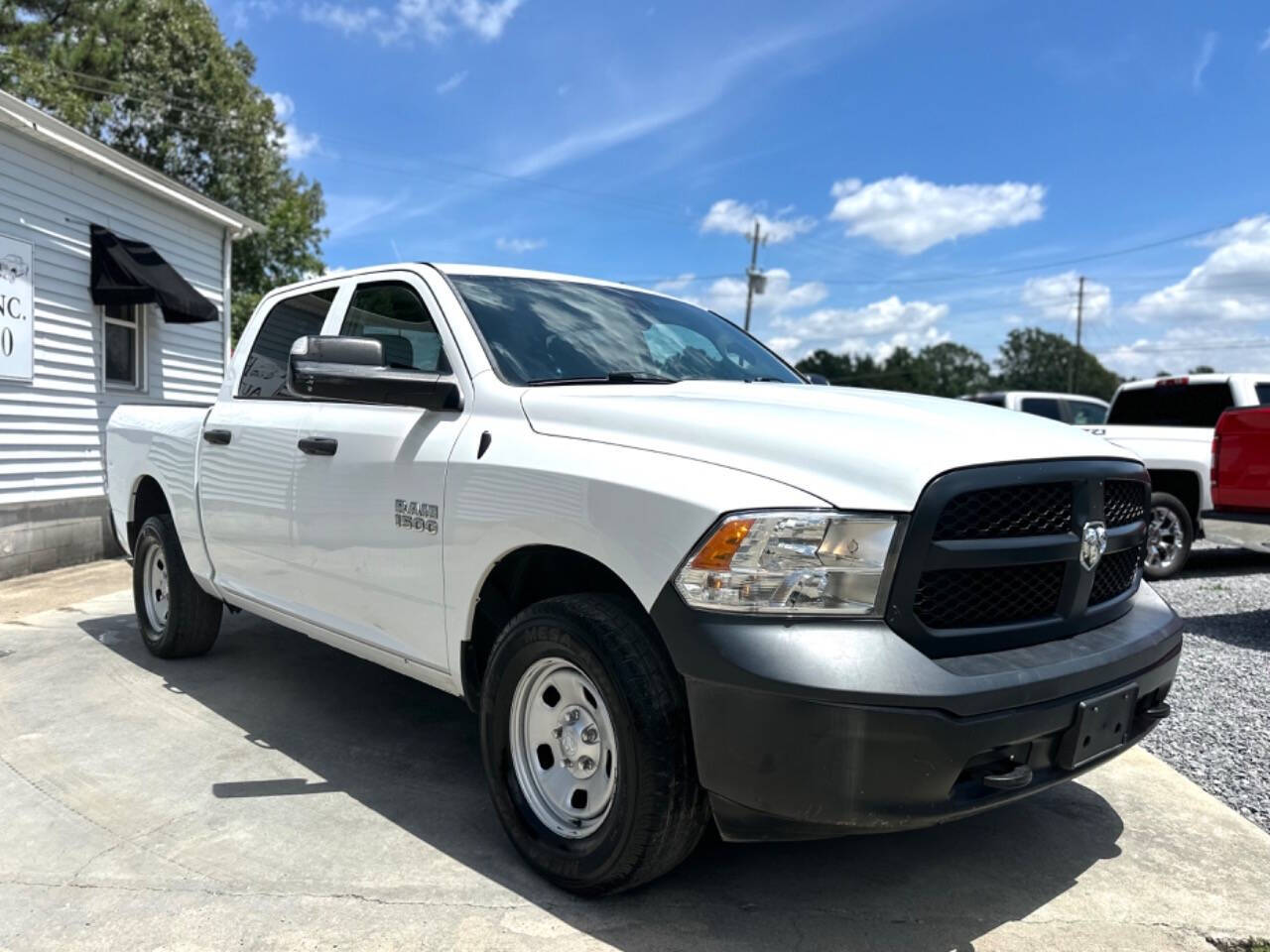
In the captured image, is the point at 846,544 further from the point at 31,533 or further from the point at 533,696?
the point at 31,533

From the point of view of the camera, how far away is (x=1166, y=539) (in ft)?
28.9

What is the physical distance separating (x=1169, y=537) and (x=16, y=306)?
10.7 m

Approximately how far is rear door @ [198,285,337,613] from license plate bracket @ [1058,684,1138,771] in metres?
2.92

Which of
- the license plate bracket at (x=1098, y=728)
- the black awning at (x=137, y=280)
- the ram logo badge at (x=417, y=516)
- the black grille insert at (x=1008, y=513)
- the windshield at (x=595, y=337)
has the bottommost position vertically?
the license plate bracket at (x=1098, y=728)

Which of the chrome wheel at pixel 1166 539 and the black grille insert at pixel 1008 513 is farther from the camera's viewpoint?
the chrome wheel at pixel 1166 539

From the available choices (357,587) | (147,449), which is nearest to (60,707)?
(147,449)

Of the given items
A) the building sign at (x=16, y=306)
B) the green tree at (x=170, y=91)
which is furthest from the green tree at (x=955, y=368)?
the building sign at (x=16, y=306)

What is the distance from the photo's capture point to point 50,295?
30.6ft

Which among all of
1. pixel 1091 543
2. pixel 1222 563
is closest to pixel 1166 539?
pixel 1222 563

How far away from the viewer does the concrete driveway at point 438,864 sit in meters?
2.67

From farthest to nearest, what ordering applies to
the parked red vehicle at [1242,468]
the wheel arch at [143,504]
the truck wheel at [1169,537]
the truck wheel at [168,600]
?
the truck wheel at [1169,537]
the parked red vehicle at [1242,468]
the wheel arch at [143,504]
the truck wheel at [168,600]

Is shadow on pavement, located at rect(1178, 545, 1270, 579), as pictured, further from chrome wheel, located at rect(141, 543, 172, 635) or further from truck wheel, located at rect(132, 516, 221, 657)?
chrome wheel, located at rect(141, 543, 172, 635)

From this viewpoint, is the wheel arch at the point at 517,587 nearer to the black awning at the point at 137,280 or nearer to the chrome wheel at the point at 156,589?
the chrome wheel at the point at 156,589

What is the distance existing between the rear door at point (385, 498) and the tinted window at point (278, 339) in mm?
474
